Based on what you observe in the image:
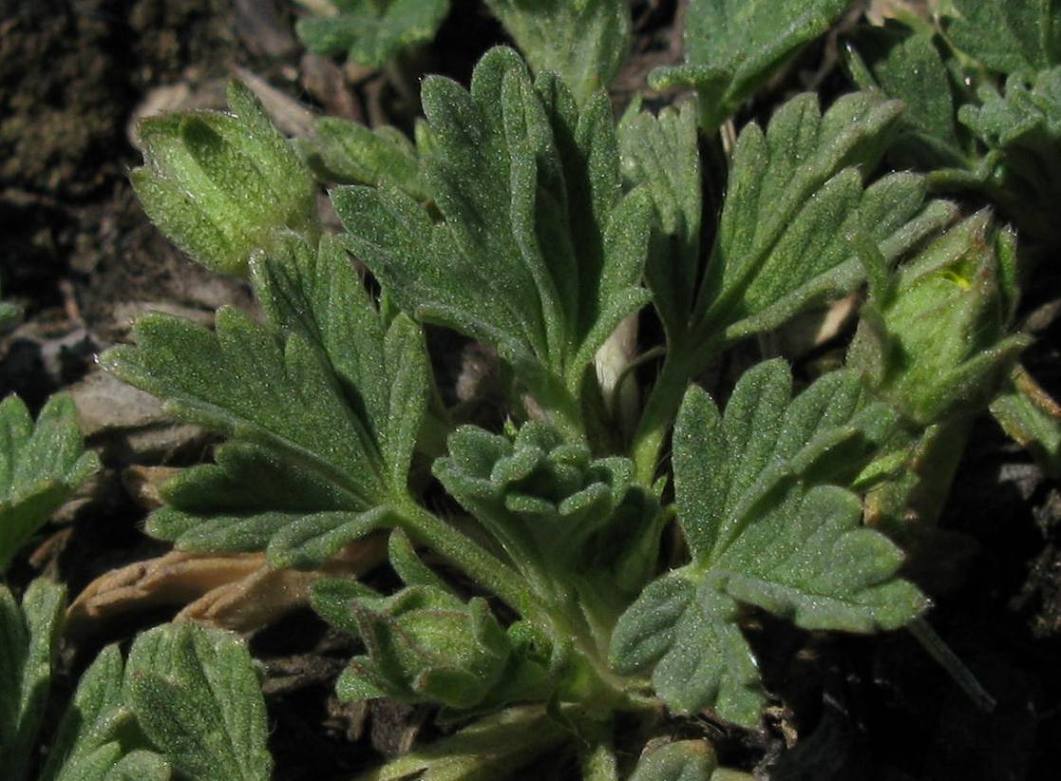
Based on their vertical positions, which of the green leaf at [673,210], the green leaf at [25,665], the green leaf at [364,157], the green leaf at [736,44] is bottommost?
the green leaf at [25,665]

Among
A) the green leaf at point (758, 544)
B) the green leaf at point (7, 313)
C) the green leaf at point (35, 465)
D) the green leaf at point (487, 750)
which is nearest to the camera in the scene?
the green leaf at point (758, 544)

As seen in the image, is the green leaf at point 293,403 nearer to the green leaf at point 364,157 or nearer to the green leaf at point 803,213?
the green leaf at point 364,157

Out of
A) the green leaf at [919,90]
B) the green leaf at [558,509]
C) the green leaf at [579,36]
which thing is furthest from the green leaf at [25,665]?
the green leaf at [919,90]

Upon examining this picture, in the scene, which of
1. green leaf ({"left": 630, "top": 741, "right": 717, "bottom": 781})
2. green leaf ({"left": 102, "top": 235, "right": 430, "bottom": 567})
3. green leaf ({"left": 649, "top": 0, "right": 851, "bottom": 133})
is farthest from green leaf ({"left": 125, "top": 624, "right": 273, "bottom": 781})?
green leaf ({"left": 649, "top": 0, "right": 851, "bottom": 133})

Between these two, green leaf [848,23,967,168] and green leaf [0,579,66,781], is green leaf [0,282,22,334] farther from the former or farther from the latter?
green leaf [848,23,967,168]

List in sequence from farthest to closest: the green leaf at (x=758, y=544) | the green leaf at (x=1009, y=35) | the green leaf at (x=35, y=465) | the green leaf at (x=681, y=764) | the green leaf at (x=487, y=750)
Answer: the green leaf at (x=1009, y=35) → the green leaf at (x=35, y=465) → the green leaf at (x=487, y=750) → the green leaf at (x=681, y=764) → the green leaf at (x=758, y=544)

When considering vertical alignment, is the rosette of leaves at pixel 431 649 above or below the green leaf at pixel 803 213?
below
